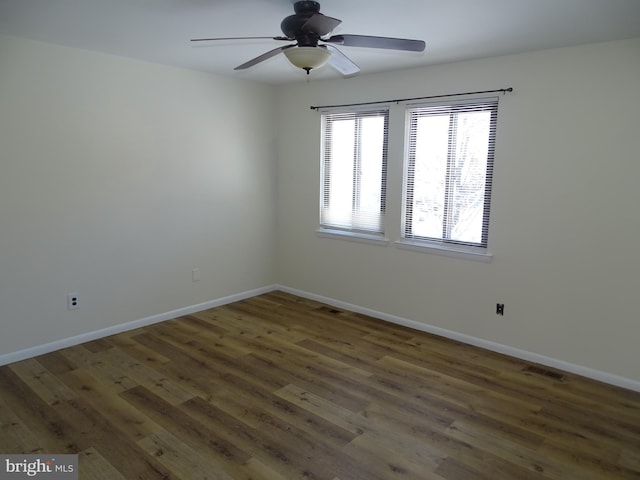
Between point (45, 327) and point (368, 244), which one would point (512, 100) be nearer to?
point (368, 244)

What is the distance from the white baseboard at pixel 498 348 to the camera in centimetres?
321

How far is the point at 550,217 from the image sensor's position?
3391 millimetres

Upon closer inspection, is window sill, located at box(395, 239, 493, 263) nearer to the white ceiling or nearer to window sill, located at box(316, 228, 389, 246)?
window sill, located at box(316, 228, 389, 246)

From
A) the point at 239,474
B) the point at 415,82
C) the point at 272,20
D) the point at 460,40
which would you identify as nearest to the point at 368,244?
the point at 415,82

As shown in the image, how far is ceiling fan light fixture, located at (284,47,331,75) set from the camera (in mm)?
2334

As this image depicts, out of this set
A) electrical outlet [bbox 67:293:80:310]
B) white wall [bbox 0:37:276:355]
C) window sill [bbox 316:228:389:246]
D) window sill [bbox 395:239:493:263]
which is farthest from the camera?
window sill [bbox 316:228:389:246]

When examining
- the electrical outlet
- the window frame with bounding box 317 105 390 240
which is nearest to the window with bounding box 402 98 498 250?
the window frame with bounding box 317 105 390 240

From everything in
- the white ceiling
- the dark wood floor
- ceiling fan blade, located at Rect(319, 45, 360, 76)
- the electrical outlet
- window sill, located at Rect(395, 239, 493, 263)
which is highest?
the white ceiling

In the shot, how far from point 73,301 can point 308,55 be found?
281 cm

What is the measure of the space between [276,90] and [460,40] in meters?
2.53

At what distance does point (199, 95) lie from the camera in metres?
4.36

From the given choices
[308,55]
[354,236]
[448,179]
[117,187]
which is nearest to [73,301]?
[117,187]

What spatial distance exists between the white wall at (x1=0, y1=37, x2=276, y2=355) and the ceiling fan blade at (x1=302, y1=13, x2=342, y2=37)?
2237 millimetres

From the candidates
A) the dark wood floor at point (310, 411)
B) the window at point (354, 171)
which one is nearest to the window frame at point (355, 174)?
the window at point (354, 171)
